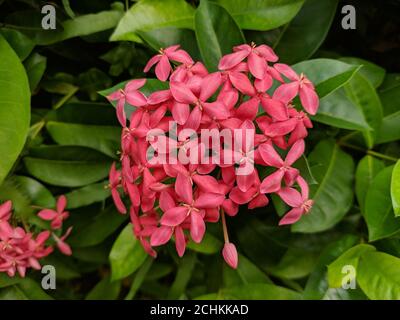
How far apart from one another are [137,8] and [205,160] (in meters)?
0.37

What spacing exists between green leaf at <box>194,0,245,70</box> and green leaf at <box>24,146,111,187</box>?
0.39 metres

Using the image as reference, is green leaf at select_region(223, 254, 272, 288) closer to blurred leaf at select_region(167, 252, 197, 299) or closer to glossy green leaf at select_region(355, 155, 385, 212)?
blurred leaf at select_region(167, 252, 197, 299)

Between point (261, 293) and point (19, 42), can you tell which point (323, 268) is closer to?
point (261, 293)

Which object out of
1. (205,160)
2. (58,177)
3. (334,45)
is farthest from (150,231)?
(334,45)

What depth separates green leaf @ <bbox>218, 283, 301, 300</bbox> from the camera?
1.19m

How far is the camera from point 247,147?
83cm

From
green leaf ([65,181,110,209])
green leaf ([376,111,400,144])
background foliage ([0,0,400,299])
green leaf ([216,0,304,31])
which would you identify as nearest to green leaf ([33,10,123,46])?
background foliage ([0,0,400,299])

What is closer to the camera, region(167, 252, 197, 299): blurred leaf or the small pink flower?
the small pink flower

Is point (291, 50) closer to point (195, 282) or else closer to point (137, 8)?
point (137, 8)

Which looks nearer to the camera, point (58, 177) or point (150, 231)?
point (150, 231)

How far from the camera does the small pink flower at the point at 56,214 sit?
3.84ft

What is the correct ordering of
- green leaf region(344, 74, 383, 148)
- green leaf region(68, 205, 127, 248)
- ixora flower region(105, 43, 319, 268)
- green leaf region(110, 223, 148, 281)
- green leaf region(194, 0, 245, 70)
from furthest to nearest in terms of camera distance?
green leaf region(68, 205, 127, 248) → green leaf region(110, 223, 148, 281) → green leaf region(344, 74, 383, 148) → green leaf region(194, 0, 245, 70) → ixora flower region(105, 43, 319, 268)

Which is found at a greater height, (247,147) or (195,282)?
(247,147)

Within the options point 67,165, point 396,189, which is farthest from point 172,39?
point 396,189
